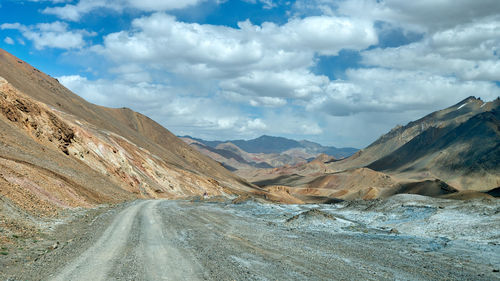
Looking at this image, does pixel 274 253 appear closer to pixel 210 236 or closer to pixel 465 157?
pixel 210 236

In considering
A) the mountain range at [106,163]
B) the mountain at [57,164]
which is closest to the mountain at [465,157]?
the mountain range at [106,163]

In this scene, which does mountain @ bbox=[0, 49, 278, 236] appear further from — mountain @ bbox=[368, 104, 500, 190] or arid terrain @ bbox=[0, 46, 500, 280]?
mountain @ bbox=[368, 104, 500, 190]

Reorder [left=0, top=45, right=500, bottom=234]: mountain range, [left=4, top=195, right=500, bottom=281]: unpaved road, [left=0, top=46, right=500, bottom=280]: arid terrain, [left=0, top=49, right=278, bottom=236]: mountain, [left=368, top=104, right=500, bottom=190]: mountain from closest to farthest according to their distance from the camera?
[left=4, top=195, right=500, bottom=281]: unpaved road, [left=0, top=46, right=500, bottom=280]: arid terrain, [left=0, top=49, right=278, bottom=236]: mountain, [left=0, top=45, right=500, bottom=234]: mountain range, [left=368, top=104, right=500, bottom=190]: mountain

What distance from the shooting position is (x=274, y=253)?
45.3 feet

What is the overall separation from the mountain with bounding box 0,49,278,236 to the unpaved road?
652 cm

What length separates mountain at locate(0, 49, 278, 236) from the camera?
25125 millimetres

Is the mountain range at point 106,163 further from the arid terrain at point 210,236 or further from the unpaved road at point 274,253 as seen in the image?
the unpaved road at point 274,253

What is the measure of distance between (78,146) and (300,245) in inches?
2034

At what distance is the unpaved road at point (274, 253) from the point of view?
1076cm

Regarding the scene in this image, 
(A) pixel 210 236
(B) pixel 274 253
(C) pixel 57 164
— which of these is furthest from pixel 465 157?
(B) pixel 274 253

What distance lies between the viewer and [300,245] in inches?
614

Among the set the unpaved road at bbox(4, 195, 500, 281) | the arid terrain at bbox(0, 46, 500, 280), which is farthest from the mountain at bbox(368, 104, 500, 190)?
the unpaved road at bbox(4, 195, 500, 281)

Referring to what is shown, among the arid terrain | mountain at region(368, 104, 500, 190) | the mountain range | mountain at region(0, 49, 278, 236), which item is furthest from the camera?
mountain at region(368, 104, 500, 190)

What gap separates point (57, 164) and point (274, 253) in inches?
1457
